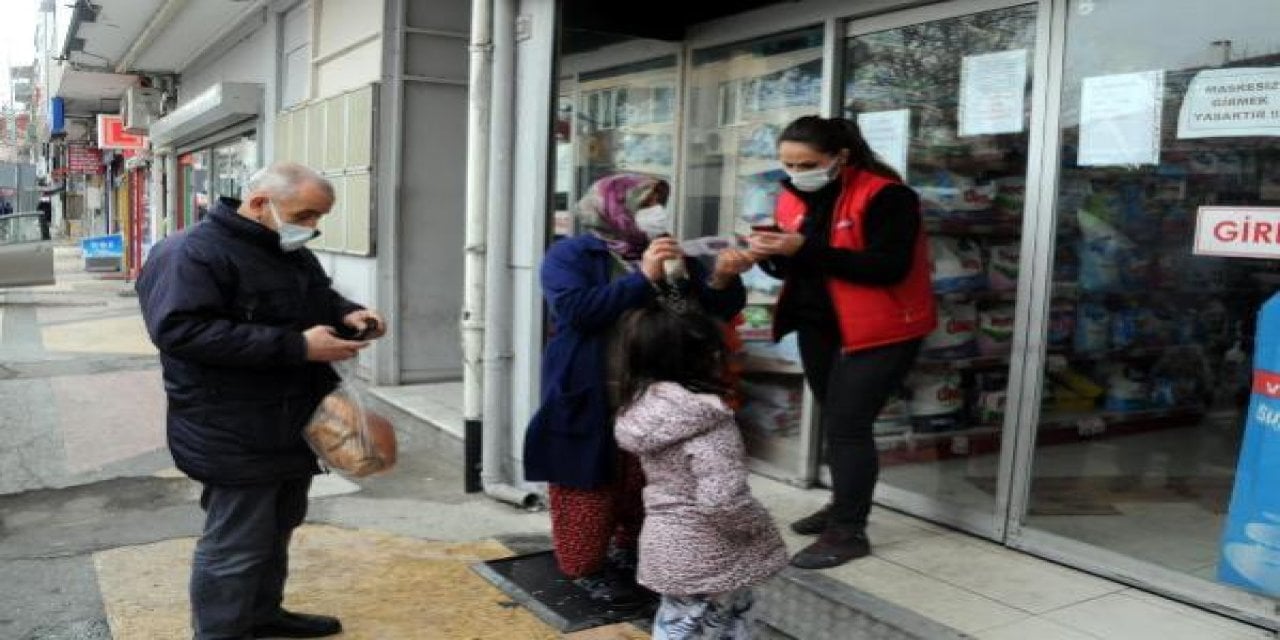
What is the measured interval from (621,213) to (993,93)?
170cm

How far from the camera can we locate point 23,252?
1438 cm

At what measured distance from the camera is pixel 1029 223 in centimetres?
372

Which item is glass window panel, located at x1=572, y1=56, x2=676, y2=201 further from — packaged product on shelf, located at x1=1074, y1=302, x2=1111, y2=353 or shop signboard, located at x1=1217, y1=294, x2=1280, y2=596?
shop signboard, located at x1=1217, y1=294, x2=1280, y2=596

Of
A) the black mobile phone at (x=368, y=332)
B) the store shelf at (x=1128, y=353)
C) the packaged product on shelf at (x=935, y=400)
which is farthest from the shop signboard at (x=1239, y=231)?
the black mobile phone at (x=368, y=332)

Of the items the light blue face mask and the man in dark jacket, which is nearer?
the man in dark jacket

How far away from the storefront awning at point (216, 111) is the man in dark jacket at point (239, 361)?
311 inches

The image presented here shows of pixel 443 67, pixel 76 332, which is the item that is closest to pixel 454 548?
pixel 443 67

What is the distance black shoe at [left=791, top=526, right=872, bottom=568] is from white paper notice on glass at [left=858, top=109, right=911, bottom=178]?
169 cm

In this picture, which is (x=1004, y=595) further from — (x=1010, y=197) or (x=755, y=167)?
(x=755, y=167)

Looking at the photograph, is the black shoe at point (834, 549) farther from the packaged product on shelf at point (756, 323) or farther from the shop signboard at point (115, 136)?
the shop signboard at point (115, 136)

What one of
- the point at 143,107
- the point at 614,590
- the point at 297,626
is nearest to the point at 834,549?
the point at 614,590

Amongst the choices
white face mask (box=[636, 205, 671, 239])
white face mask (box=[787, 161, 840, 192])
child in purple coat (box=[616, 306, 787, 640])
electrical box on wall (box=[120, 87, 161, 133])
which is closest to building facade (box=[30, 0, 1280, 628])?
white face mask (box=[787, 161, 840, 192])

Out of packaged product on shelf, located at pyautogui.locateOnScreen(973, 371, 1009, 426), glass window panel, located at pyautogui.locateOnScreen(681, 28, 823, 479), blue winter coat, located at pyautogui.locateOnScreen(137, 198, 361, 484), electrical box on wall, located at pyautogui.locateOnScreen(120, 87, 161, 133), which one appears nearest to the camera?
blue winter coat, located at pyautogui.locateOnScreen(137, 198, 361, 484)

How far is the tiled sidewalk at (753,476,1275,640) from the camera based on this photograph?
308 centimetres
